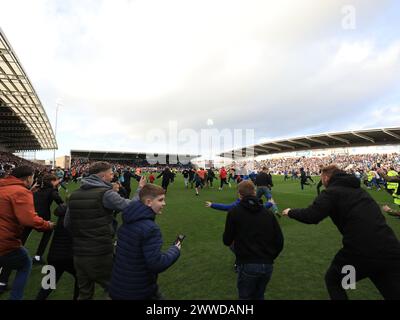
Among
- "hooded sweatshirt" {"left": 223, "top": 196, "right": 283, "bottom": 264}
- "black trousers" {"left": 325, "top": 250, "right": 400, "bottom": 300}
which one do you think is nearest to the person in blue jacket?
"hooded sweatshirt" {"left": 223, "top": 196, "right": 283, "bottom": 264}

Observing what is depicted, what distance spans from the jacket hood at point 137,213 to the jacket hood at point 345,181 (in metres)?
1.90

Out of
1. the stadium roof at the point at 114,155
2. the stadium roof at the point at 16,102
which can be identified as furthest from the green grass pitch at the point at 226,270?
the stadium roof at the point at 114,155

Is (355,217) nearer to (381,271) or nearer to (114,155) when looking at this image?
(381,271)

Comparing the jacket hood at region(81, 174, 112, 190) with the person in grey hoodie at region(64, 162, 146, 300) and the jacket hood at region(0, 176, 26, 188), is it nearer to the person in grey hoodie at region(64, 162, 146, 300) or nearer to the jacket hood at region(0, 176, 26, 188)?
the person in grey hoodie at region(64, 162, 146, 300)

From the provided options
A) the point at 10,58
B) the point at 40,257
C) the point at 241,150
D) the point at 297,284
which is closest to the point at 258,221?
the point at 297,284

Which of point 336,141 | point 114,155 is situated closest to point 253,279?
point 336,141

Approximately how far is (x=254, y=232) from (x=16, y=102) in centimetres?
3084

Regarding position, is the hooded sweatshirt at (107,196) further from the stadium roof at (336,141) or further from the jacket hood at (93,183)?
the stadium roof at (336,141)

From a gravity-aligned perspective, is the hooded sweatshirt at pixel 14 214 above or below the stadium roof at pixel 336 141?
below

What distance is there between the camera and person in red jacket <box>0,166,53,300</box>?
2.97 metres

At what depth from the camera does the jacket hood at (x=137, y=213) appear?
226 centimetres

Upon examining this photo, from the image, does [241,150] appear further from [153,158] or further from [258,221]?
[258,221]

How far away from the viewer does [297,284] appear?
4.18m

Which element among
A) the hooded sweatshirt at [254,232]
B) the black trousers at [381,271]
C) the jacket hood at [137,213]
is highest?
the jacket hood at [137,213]
